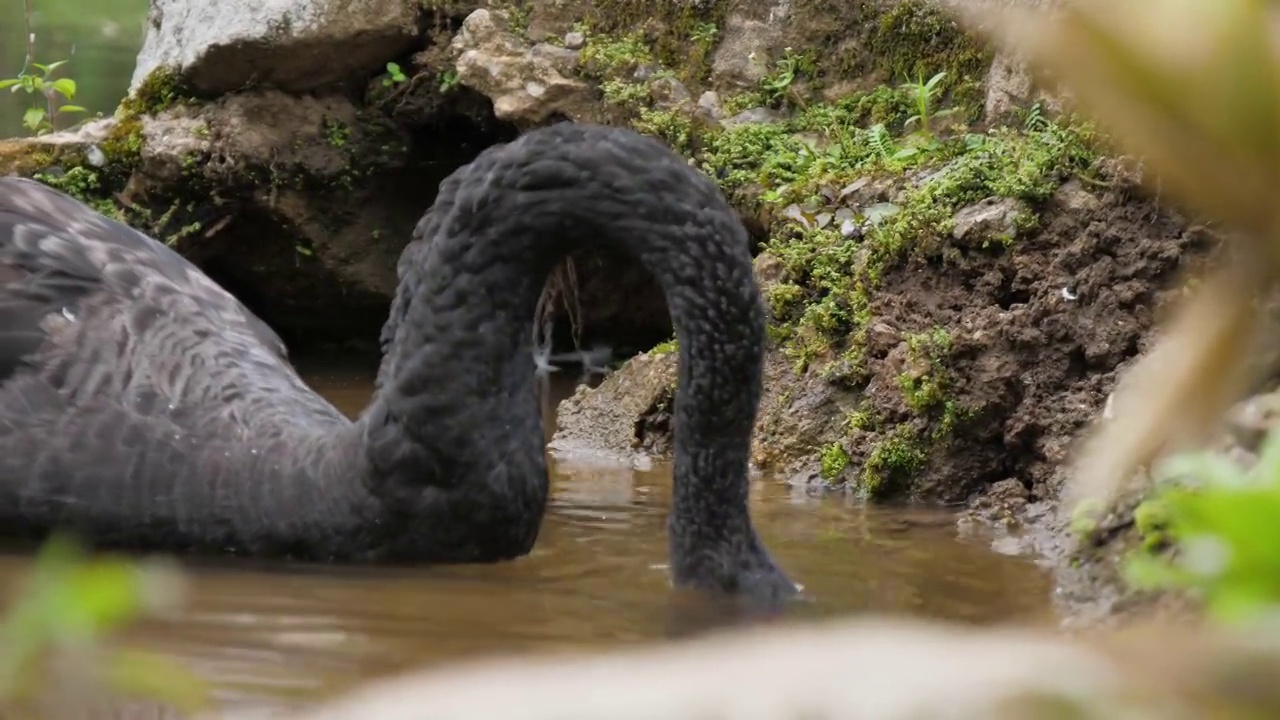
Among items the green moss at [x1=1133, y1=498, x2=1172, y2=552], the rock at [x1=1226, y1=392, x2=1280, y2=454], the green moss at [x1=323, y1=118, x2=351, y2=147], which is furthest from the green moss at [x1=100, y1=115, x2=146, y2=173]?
the rock at [x1=1226, y1=392, x2=1280, y2=454]

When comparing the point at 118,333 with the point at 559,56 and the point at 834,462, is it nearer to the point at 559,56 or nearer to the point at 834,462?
the point at 834,462

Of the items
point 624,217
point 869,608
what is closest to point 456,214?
point 624,217

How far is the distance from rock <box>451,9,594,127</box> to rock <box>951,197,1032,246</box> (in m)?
2.71

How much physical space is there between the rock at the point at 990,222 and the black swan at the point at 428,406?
2.09 m

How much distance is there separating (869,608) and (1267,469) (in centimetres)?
238

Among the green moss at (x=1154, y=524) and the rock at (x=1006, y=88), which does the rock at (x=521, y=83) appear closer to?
the rock at (x=1006, y=88)

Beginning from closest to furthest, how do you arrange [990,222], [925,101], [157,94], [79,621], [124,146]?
[79,621] < [990,222] < [925,101] < [124,146] < [157,94]

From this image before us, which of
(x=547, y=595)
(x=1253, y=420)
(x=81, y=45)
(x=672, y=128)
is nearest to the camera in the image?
(x=1253, y=420)

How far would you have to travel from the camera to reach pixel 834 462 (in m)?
6.70

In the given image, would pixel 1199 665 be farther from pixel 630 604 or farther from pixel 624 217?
pixel 624 217

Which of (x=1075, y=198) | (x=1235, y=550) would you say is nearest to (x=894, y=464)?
(x=1075, y=198)

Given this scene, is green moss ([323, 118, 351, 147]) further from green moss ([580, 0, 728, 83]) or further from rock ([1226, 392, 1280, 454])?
rock ([1226, 392, 1280, 454])

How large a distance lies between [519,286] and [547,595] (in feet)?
3.33

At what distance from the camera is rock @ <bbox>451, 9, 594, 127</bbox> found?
8664 millimetres
